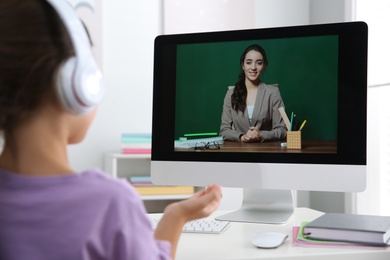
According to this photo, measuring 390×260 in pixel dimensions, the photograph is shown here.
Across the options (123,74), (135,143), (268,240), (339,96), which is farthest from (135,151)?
(268,240)

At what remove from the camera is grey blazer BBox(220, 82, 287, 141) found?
1306 millimetres

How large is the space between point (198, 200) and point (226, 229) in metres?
0.44

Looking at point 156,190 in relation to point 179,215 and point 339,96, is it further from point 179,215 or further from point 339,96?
point 179,215

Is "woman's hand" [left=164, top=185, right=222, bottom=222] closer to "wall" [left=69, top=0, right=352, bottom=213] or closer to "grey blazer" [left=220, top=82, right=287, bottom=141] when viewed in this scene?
"grey blazer" [left=220, top=82, right=287, bottom=141]

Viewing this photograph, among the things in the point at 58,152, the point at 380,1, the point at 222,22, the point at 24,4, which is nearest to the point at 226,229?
the point at 58,152

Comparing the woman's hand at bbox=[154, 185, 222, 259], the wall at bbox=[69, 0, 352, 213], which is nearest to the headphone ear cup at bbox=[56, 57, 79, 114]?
the woman's hand at bbox=[154, 185, 222, 259]

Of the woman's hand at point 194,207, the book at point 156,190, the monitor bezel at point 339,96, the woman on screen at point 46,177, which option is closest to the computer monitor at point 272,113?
the monitor bezel at point 339,96

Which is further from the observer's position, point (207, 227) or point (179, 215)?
point (207, 227)

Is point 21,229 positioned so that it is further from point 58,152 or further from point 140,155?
point 140,155

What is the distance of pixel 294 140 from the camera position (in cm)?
128

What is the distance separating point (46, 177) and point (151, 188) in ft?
7.06

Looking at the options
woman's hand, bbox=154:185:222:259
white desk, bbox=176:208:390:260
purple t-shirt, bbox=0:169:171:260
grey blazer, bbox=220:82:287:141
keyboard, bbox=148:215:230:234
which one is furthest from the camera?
grey blazer, bbox=220:82:287:141

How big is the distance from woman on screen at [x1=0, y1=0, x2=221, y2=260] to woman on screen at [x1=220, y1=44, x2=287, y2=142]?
742 millimetres

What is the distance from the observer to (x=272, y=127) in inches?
51.6
